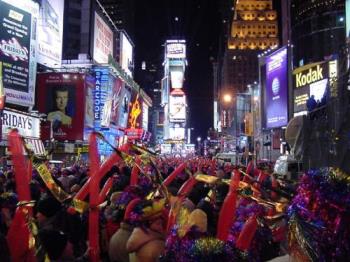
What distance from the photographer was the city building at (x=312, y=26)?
87500 mm

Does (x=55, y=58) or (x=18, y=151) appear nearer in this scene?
(x=18, y=151)

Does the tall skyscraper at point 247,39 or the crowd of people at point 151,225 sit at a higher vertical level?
the tall skyscraper at point 247,39

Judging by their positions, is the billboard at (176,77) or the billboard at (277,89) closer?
the billboard at (277,89)

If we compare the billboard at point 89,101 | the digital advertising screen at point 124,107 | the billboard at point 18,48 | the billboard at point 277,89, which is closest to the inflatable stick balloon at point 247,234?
the billboard at point 18,48

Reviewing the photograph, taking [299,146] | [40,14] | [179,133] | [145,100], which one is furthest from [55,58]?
[179,133]

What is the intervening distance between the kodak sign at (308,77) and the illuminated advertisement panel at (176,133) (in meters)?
66.1

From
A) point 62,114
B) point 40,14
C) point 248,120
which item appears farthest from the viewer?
point 248,120

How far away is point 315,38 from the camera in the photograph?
90688mm

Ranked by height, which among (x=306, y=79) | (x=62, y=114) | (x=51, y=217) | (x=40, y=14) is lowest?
(x=51, y=217)

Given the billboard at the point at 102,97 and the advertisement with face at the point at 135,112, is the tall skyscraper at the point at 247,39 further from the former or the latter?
the billboard at the point at 102,97

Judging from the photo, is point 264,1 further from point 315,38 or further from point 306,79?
point 306,79

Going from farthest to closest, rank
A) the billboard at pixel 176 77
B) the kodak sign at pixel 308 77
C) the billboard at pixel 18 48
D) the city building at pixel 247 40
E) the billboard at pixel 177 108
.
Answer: the city building at pixel 247 40 → the billboard at pixel 176 77 → the billboard at pixel 177 108 → the kodak sign at pixel 308 77 → the billboard at pixel 18 48

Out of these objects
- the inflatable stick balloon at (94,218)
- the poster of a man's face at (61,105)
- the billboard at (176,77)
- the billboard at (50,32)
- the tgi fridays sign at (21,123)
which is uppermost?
the billboard at (176,77)

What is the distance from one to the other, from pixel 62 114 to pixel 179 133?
6756cm
